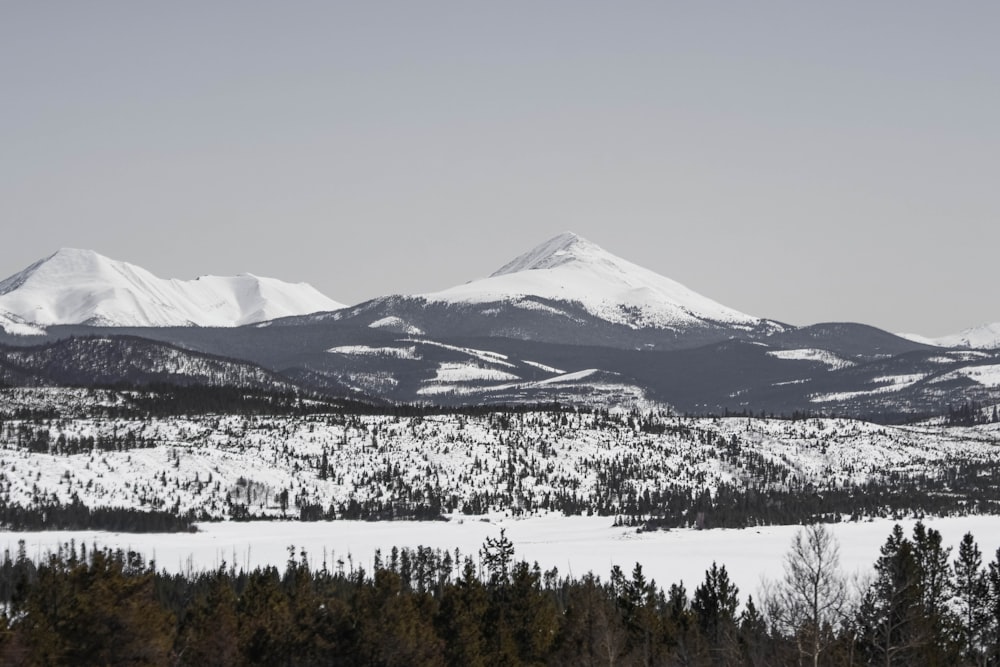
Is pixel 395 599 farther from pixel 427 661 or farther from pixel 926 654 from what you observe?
pixel 926 654

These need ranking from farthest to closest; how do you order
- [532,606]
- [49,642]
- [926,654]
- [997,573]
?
[997,573] → [532,606] → [926,654] → [49,642]

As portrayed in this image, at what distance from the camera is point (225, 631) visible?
92.2 meters

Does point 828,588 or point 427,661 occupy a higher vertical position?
point 828,588

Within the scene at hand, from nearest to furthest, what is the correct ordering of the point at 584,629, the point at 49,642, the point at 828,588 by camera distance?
the point at 828,588, the point at 49,642, the point at 584,629

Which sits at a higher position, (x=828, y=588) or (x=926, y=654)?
(x=828, y=588)

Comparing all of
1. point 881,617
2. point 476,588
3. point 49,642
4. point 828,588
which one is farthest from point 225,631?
point 881,617

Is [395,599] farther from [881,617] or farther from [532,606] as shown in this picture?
[881,617]

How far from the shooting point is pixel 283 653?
100438mm

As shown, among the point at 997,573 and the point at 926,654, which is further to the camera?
the point at 997,573

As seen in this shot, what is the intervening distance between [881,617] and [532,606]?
3013cm

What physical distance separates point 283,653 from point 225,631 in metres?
9.50

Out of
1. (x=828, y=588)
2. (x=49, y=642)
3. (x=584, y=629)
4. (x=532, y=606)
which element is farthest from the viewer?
(x=532, y=606)

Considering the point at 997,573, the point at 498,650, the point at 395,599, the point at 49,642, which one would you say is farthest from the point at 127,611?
the point at 997,573

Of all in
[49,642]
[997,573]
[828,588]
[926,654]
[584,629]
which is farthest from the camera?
[997,573]
